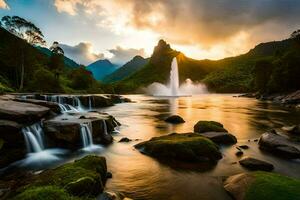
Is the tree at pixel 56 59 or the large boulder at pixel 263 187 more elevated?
the tree at pixel 56 59

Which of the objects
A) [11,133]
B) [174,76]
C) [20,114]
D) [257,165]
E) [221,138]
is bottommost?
[257,165]

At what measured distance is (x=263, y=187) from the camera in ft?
32.2

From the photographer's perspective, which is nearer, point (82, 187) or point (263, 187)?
point (82, 187)

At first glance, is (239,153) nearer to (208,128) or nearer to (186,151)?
(186,151)

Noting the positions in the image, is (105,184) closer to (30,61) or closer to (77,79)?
(30,61)

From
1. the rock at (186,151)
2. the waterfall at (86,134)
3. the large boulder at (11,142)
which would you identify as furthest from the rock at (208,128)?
the large boulder at (11,142)

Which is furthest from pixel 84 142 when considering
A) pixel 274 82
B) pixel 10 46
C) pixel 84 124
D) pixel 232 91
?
pixel 232 91

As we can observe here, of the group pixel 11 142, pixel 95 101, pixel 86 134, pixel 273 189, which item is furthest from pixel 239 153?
pixel 95 101

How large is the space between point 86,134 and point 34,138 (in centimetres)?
391

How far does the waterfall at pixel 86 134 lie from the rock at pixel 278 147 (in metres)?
13.9

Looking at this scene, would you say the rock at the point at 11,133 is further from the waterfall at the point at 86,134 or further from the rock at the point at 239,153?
the rock at the point at 239,153

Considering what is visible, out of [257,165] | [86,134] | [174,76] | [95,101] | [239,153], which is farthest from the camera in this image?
[174,76]

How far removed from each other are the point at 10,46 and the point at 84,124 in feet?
180

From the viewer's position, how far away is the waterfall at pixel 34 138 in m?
17.3
